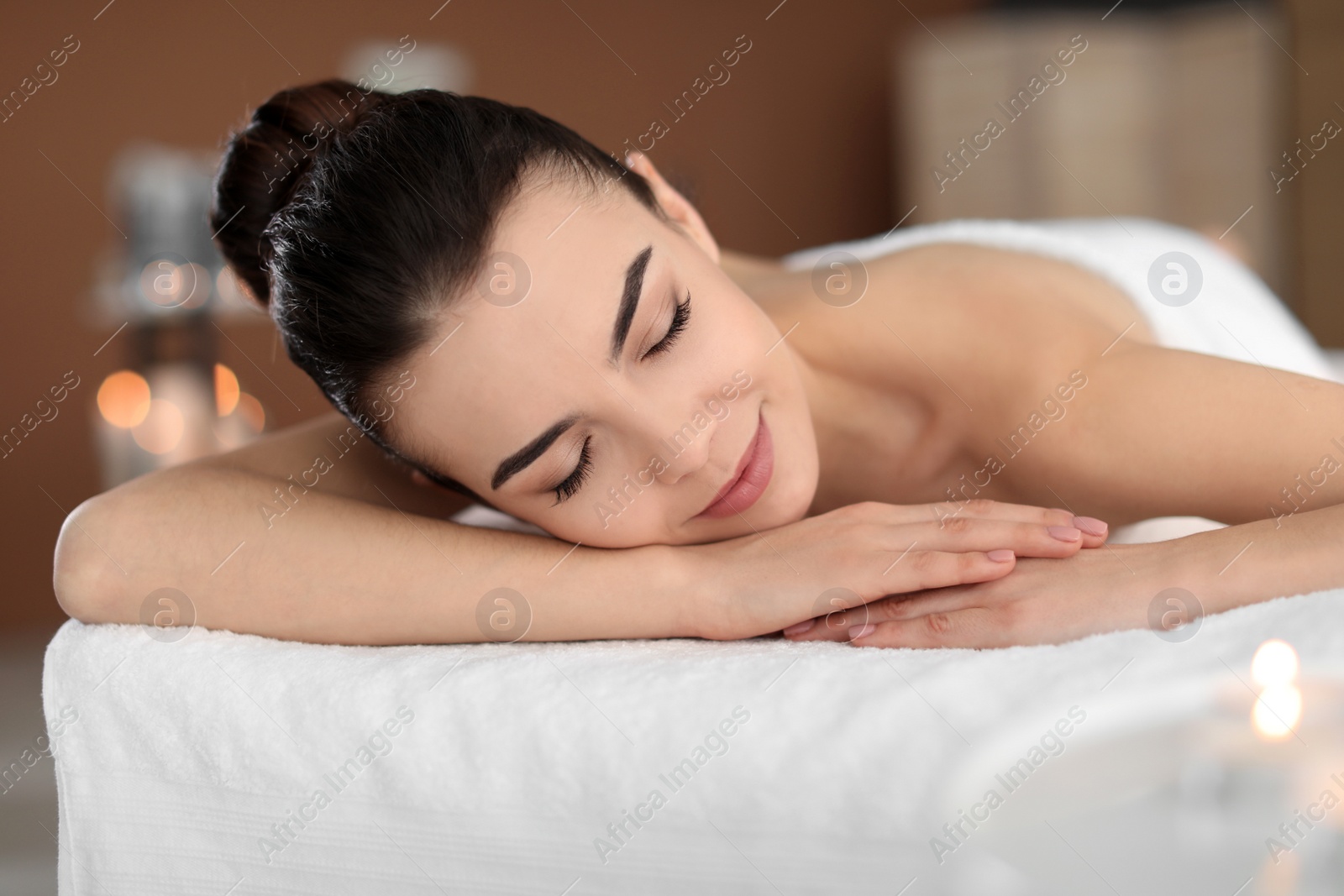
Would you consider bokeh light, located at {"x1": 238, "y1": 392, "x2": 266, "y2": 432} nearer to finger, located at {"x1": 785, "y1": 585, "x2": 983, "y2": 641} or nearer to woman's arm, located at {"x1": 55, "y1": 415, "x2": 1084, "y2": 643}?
woman's arm, located at {"x1": 55, "y1": 415, "x2": 1084, "y2": 643}

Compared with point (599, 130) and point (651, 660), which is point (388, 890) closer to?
point (651, 660)

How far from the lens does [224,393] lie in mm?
2525

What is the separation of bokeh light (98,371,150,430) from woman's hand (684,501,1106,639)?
190cm

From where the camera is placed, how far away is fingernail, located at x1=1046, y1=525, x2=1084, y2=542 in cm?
88

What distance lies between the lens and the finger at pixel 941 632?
2.73 ft

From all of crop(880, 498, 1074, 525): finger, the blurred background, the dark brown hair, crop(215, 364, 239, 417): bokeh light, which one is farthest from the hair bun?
crop(215, 364, 239, 417): bokeh light

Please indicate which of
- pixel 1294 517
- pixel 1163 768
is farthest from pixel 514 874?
pixel 1294 517

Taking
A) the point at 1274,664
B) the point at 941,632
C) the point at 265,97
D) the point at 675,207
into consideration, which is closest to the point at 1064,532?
the point at 941,632

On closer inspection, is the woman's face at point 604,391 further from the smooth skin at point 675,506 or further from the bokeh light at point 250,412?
the bokeh light at point 250,412

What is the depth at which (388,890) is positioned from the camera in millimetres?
787

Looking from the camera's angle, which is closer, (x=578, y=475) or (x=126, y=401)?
(x=578, y=475)

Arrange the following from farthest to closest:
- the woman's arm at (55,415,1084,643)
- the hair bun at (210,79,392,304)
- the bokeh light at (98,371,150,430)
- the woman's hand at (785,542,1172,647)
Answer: the bokeh light at (98,371,150,430) → the hair bun at (210,79,392,304) → the woman's arm at (55,415,1084,643) → the woman's hand at (785,542,1172,647)

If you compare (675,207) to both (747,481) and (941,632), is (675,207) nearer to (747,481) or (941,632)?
(747,481)

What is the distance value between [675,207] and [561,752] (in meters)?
0.67
